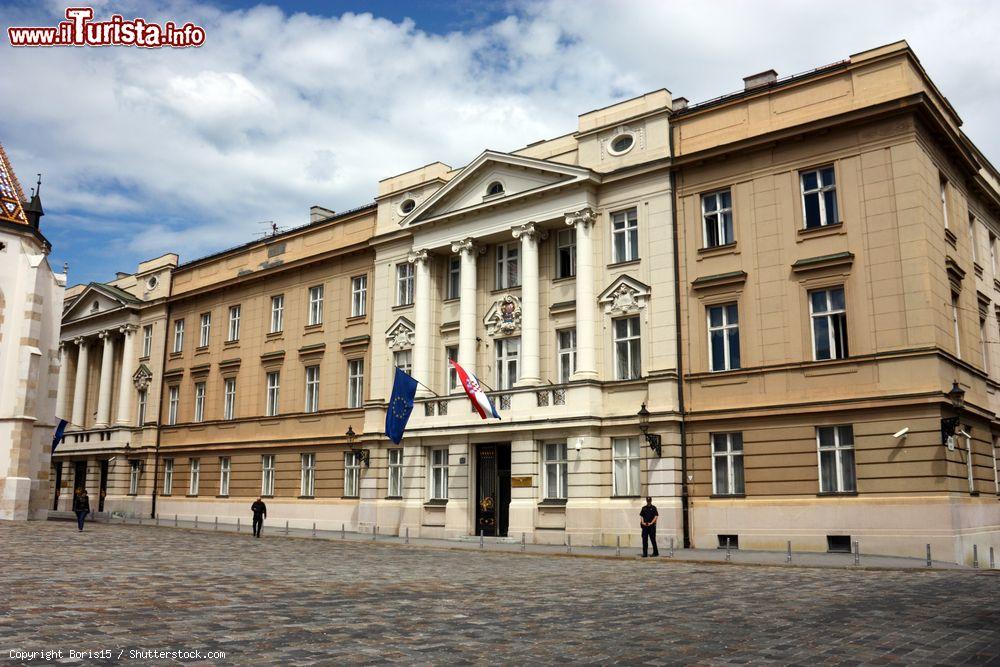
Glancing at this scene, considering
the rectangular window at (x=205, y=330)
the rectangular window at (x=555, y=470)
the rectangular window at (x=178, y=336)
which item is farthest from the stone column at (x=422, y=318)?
the rectangular window at (x=178, y=336)

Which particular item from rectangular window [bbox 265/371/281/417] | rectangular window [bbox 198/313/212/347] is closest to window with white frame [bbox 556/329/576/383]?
rectangular window [bbox 265/371/281/417]

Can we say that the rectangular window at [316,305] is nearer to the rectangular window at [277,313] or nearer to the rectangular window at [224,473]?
the rectangular window at [277,313]

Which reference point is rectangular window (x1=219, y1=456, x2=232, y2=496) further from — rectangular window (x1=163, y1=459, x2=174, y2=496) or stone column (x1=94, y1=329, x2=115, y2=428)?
stone column (x1=94, y1=329, x2=115, y2=428)

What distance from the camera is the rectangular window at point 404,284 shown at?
3989 centimetres

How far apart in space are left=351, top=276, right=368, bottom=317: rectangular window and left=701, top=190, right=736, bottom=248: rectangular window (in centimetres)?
1745

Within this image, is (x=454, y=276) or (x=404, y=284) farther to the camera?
(x=404, y=284)

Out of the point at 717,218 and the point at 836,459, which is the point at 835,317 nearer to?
the point at 836,459

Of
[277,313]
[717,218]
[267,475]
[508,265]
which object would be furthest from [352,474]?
[717,218]

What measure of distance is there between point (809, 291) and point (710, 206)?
5017 mm

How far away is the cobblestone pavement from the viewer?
10.2 metres

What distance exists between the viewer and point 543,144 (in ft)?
A: 119

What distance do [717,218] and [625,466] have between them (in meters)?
9.36

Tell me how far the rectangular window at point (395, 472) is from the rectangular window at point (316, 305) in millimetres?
8960

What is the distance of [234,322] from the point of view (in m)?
48.9
